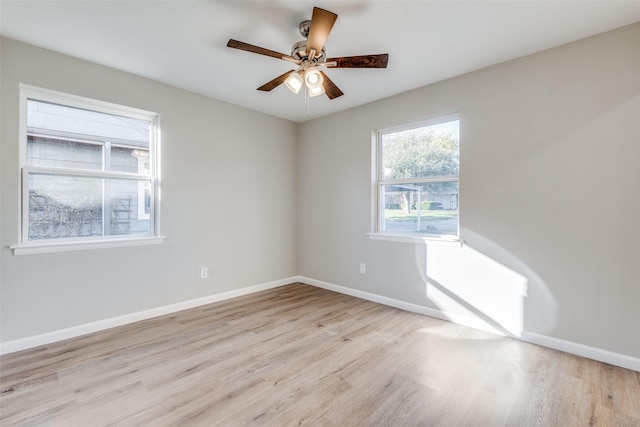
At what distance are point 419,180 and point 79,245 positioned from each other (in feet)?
11.5

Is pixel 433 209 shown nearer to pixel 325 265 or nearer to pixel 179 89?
pixel 325 265

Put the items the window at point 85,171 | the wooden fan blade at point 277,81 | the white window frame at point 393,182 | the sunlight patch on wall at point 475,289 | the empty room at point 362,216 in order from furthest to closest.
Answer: the white window frame at point 393,182 → the sunlight patch on wall at point 475,289 → the window at point 85,171 → the wooden fan blade at point 277,81 → the empty room at point 362,216

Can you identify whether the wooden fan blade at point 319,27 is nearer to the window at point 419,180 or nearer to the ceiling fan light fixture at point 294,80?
the ceiling fan light fixture at point 294,80

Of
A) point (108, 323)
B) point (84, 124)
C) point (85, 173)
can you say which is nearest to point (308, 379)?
point (108, 323)

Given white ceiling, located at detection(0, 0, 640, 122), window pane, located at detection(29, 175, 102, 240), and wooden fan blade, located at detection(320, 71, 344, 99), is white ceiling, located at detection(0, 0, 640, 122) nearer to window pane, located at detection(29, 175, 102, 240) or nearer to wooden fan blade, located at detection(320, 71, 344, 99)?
wooden fan blade, located at detection(320, 71, 344, 99)

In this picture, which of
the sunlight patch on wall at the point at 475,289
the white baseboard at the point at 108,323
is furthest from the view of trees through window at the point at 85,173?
the sunlight patch on wall at the point at 475,289

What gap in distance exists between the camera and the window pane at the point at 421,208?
10.5 ft

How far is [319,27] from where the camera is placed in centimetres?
181

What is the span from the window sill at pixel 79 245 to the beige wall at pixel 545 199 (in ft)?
A: 9.14

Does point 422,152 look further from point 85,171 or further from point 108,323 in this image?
point 108,323

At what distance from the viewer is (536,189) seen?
2.57 metres

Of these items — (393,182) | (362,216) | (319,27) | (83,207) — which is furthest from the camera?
(362,216)

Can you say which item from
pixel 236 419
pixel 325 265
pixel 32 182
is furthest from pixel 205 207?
pixel 236 419

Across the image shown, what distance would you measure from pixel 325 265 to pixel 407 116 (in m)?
2.32
